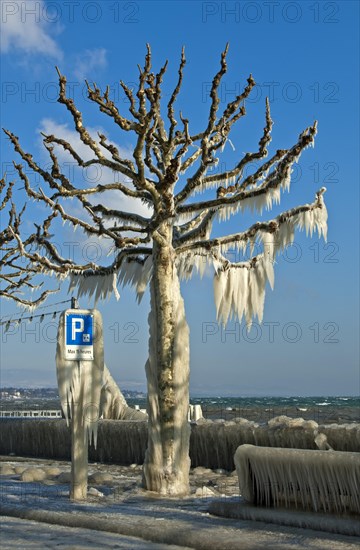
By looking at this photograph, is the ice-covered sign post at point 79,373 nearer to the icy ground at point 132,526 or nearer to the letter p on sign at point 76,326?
the letter p on sign at point 76,326

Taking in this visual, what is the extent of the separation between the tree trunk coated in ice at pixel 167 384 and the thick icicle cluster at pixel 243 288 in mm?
1274

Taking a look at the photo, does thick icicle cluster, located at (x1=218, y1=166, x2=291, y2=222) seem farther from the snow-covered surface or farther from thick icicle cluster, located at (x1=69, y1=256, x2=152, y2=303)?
the snow-covered surface

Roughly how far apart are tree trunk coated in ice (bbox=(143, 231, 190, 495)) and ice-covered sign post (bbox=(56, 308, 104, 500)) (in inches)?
39.7

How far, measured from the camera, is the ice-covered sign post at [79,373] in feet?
33.3

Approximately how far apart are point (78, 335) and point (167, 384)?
5.43 feet

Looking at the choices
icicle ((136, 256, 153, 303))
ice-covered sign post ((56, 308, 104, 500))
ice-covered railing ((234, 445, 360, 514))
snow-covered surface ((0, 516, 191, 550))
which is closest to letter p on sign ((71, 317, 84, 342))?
ice-covered sign post ((56, 308, 104, 500))

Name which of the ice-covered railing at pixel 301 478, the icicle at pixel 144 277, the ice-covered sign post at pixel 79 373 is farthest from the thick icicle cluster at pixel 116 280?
the ice-covered railing at pixel 301 478

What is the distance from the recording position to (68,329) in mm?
10133

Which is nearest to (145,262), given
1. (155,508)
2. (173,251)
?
(173,251)

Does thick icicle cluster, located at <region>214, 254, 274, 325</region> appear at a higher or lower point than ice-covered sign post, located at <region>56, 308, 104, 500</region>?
higher

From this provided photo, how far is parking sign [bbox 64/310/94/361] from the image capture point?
10.1 m

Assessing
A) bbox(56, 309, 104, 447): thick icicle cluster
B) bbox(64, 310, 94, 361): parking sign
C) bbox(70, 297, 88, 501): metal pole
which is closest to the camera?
bbox(70, 297, 88, 501): metal pole

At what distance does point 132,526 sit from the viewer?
23.4 ft

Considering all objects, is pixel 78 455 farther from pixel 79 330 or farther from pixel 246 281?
pixel 246 281
